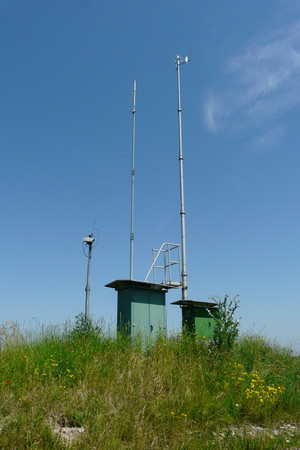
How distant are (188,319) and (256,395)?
6292 mm

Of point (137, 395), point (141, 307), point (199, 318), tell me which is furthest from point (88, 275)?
point (137, 395)

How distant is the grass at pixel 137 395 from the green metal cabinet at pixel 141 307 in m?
1.22

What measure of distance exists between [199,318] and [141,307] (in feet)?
9.23

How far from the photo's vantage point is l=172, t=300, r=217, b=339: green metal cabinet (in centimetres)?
1454

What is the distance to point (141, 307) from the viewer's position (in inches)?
518

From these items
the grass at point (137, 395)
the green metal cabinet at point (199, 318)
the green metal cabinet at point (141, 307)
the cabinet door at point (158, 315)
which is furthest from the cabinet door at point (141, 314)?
the green metal cabinet at point (199, 318)

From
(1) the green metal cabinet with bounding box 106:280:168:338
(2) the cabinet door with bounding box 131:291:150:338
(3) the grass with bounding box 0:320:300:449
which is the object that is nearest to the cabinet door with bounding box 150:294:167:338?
(1) the green metal cabinet with bounding box 106:280:168:338

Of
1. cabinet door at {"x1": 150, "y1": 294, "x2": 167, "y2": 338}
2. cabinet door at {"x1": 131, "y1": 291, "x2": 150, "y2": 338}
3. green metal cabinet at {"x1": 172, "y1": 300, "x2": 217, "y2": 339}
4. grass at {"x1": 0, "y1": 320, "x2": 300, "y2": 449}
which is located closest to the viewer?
grass at {"x1": 0, "y1": 320, "x2": 300, "y2": 449}

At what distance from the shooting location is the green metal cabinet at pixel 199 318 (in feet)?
47.7

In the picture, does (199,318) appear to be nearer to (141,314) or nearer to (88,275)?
(141,314)

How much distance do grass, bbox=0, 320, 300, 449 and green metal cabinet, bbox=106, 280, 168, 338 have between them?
4.01ft

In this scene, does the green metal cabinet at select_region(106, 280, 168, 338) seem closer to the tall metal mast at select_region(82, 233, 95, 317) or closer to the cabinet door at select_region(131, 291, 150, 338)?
the cabinet door at select_region(131, 291, 150, 338)

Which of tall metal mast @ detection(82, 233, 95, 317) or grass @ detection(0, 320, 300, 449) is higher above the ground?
tall metal mast @ detection(82, 233, 95, 317)

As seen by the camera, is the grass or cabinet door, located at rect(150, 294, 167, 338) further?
cabinet door, located at rect(150, 294, 167, 338)
